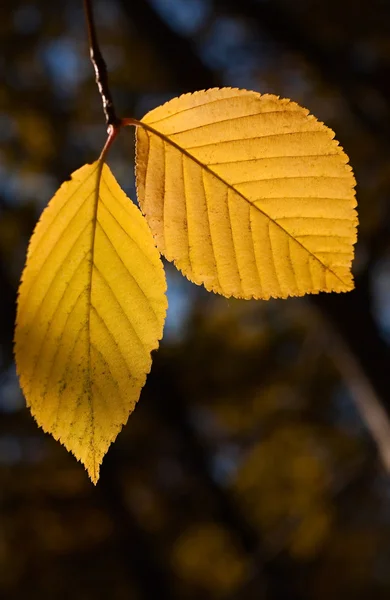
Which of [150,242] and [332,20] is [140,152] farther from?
[332,20]

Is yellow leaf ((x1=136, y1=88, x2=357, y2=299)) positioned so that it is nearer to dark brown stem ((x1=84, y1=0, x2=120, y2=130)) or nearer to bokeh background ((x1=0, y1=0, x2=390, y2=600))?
dark brown stem ((x1=84, y1=0, x2=120, y2=130))

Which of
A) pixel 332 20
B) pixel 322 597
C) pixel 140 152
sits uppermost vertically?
pixel 332 20

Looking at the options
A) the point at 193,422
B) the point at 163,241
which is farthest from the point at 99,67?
the point at 193,422

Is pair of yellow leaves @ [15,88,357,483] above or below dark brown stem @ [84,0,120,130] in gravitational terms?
below

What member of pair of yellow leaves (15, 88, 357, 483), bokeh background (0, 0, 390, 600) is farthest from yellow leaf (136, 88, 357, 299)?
bokeh background (0, 0, 390, 600)

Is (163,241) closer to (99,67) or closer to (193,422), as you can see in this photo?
(99,67)

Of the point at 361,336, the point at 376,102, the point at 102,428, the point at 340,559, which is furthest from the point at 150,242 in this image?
the point at 340,559
